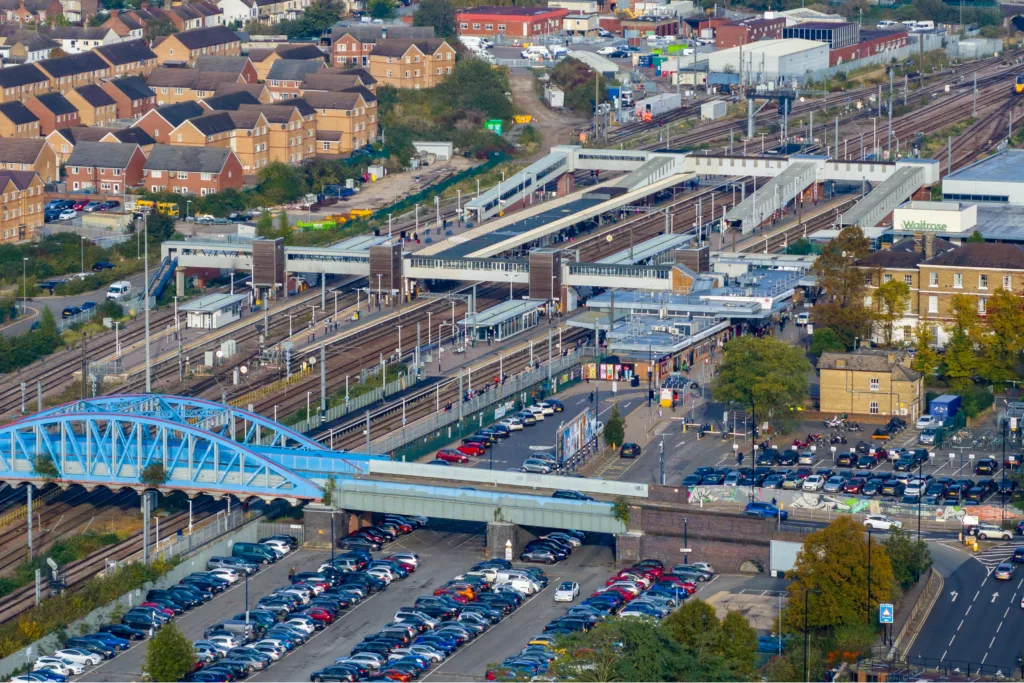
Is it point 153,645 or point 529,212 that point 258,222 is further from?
point 153,645

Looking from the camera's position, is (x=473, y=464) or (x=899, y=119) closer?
(x=473, y=464)

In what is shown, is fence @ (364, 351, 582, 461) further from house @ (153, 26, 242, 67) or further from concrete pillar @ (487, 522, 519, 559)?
house @ (153, 26, 242, 67)

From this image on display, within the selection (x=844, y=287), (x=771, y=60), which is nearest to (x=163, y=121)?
(x=771, y=60)

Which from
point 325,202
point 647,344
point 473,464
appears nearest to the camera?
point 473,464

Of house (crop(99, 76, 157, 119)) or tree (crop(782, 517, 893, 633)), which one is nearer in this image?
tree (crop(782, 517, 893, 633))

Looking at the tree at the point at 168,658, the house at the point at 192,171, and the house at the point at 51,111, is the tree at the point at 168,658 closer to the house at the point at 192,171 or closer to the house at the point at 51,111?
the house at the point at 192,171

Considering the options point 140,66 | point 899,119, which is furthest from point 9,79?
point 899,119

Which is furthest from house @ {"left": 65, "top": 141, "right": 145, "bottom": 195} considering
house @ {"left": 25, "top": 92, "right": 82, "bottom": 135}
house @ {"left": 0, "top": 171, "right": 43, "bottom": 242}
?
house @ {"left": 25, "top": 92, "right": 82, "bottom": 135}
